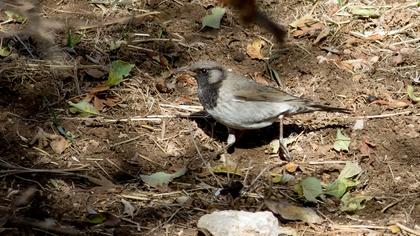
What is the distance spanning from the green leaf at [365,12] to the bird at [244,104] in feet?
5.39

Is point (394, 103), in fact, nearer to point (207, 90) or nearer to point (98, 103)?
point (207, 90)

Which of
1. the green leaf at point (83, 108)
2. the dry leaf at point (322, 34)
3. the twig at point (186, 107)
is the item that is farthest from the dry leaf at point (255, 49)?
the green leaf at point (83, 108)

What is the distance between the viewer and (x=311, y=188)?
14.9 ft

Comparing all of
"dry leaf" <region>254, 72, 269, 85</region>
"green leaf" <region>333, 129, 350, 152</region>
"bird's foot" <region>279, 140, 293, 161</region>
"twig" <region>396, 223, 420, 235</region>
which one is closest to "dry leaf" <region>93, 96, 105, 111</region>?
"dry leaf" <region>254, 72, 269, 85</region>

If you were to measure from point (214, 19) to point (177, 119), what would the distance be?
1378 mm

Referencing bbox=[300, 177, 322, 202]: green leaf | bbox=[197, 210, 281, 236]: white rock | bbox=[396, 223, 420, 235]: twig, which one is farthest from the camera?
bbox=[300, 177, 322, 202]: green leaf

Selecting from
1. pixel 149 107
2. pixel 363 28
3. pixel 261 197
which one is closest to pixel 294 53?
pixel 363 28

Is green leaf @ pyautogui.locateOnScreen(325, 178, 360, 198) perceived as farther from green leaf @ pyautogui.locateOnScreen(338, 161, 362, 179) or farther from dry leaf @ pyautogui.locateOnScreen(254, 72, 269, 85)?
dry leaf @ pyautogui.locateOnScreen(254, 72, 269, 85)

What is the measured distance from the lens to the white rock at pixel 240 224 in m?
3.81

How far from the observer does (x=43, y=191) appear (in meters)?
4.36

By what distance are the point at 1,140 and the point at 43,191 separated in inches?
28.5

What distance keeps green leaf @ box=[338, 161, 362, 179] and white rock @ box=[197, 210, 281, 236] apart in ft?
3.23

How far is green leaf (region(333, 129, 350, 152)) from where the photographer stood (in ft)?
16.5

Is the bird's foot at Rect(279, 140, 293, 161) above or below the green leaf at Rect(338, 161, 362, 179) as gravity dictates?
below
